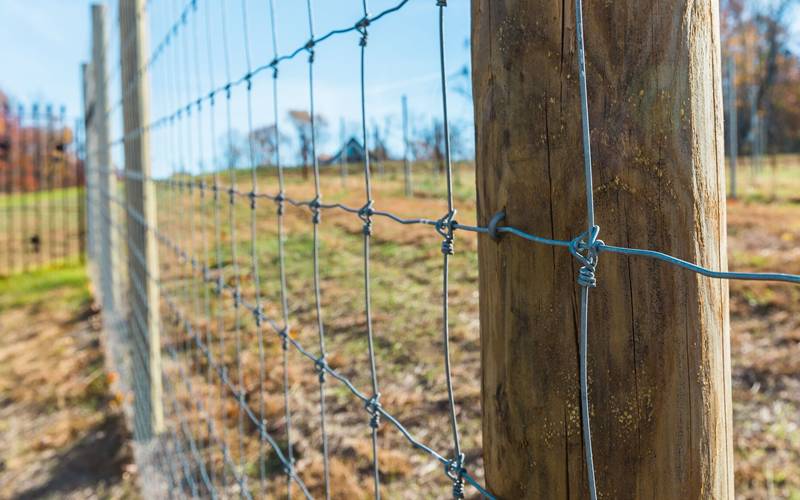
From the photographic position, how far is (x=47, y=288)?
7.90 meters

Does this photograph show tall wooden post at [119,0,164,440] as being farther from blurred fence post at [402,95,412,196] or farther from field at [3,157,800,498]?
blurred fence post at [402,95,412,196]

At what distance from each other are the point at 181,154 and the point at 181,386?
1615 millimetres

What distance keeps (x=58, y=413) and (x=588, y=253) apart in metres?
4.43

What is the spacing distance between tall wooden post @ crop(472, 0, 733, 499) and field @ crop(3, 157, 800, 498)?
42.9 inches

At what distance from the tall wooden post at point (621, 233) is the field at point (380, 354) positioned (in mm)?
1089

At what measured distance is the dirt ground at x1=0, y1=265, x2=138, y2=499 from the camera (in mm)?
3445

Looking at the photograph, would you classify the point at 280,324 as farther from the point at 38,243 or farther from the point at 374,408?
the point at 38,243

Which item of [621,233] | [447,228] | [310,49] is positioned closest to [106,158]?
[310,49]

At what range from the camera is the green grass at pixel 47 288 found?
7.19m

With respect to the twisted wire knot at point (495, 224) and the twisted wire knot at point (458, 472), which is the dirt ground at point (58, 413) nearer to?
the twisted wire knot at point (458, 472)

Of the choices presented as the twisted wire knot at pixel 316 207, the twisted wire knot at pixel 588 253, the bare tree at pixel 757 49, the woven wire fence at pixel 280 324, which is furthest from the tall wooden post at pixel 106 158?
the bare tree at pixel 757 49

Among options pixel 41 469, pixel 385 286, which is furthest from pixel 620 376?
pixel 41 469

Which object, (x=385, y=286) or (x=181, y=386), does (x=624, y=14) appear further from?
(x=181, y=386)

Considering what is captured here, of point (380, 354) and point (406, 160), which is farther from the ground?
point (406, 160)
